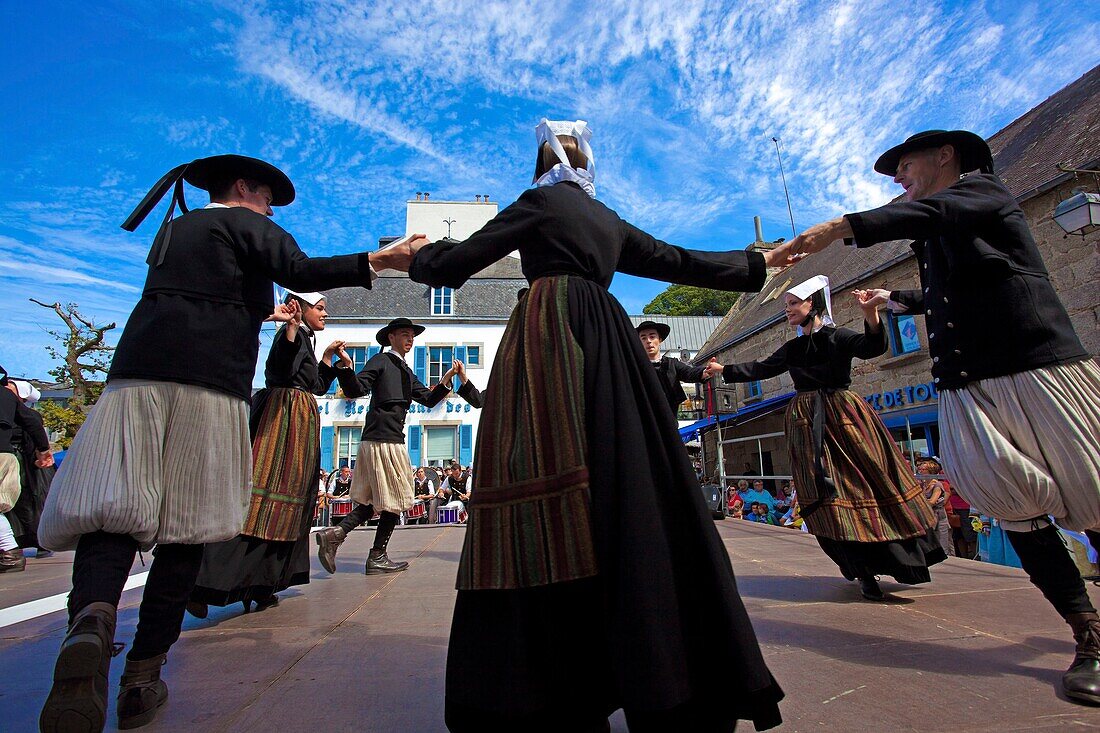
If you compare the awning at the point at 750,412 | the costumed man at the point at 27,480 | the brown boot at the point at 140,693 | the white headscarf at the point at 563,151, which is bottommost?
the brown boot at the point at 140,693

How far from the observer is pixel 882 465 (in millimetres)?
3746

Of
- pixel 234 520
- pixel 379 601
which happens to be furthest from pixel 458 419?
pixel 234 520

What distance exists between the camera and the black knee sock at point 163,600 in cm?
193

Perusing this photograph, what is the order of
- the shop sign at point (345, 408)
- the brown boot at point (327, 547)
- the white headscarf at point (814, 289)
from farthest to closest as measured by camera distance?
the shop sign at point (345, 408)
the brown boot at point (327, 547)
the white headscarf at point (814, 289)

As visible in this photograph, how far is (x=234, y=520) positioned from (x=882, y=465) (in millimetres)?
3602

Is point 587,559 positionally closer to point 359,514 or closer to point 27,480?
point 359,514

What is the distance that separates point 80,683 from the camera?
5.11 ft

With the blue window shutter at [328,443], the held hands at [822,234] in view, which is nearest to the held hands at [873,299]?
the held hands at [822,234]

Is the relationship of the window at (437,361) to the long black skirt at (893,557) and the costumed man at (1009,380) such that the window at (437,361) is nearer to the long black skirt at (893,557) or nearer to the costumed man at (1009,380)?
the long black skirt at (893,557)

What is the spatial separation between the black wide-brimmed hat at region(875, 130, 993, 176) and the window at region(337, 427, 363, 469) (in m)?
22.8

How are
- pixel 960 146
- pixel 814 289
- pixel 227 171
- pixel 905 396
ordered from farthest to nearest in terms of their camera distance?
1. pixel 905 396
2. pixel 814 289
3. pixel 960 146
4. pixel 227 171

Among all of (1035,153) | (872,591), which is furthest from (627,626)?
(1035,153)

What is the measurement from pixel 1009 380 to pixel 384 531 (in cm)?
445

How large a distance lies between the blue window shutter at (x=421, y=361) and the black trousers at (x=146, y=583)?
903 inches
